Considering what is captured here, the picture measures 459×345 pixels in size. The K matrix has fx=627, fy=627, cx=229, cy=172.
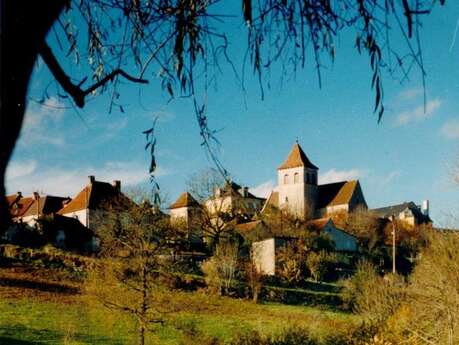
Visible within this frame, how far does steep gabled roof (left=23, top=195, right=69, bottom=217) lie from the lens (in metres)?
65.8

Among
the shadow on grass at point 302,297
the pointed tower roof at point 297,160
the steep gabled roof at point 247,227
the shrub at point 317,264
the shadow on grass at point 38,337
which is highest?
the pointed tower roof at point 297,160

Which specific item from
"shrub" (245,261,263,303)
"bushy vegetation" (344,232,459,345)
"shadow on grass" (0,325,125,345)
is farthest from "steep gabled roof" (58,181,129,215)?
"bushy vegetation" (344,232,459,345)

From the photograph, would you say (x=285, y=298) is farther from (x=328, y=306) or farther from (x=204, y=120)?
(x=204, y=120)

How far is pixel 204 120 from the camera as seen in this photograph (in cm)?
300

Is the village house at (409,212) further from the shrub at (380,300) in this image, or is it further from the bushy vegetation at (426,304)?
A: the bushy vegetation at (426,304)

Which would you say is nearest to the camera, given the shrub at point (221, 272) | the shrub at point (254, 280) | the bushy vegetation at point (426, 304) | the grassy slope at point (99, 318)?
the bushy vegetation at point (426, 304)

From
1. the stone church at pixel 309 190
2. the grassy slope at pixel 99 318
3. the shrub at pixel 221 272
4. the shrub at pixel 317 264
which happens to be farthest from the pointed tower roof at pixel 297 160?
the grassy slope at pixel 99 318

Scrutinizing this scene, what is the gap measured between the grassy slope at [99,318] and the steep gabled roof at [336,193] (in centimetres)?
5400

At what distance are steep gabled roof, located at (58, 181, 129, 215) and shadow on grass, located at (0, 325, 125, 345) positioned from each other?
36.9 metres

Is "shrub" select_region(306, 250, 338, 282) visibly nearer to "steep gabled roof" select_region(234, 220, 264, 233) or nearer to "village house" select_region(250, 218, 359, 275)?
"village house" select_region(250, 218, 359, 275)

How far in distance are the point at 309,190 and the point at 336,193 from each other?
387 centimetres

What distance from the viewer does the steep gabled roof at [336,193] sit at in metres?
86.9

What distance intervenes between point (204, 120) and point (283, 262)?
4323 cm

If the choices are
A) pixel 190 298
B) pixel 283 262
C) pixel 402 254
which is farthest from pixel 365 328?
pixel 402 254
